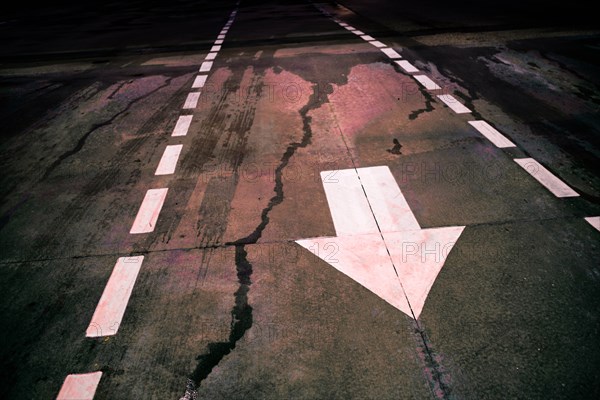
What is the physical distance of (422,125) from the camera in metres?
5.19

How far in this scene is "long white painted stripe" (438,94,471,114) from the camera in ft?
18.1

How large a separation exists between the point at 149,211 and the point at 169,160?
1.14 m

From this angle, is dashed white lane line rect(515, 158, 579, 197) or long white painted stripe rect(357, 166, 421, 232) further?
dashed white lane line rect(515, 158, 579, 197)

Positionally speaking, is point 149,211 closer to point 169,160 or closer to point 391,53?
point 169,160

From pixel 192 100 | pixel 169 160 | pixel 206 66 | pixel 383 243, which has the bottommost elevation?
pixel 383 243

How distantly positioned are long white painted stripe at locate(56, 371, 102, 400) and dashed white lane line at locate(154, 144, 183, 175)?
8.53 ft

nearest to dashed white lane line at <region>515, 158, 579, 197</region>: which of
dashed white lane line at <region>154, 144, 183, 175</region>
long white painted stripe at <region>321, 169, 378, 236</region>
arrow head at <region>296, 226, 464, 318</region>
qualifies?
arrow head at <region>296, 226, 464, 318</region>

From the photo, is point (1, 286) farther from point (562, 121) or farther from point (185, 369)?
point (562, 121)

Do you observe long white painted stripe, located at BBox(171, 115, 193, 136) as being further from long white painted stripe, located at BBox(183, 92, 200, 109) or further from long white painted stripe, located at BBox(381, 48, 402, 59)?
long white painted stripe, located at BBox(381, 48, 402, 59)

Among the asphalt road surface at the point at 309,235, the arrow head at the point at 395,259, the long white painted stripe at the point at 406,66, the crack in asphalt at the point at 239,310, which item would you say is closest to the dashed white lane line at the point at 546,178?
the asphalt road surface at the point at 309,235

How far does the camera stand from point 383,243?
3174 millimetres

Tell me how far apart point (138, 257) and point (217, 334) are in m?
1.18

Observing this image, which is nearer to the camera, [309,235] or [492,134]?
[309,235]

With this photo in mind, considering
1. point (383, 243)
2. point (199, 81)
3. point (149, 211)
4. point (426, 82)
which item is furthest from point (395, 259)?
point (199, 81)
